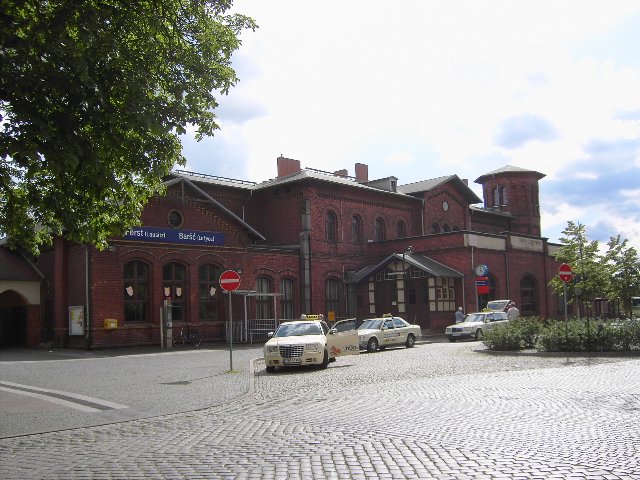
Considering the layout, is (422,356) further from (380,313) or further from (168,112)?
(380,313)

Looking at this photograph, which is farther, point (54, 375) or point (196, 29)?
point (54, 375)

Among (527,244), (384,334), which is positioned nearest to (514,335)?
(384,334)

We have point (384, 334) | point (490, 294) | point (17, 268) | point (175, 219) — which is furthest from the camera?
point (490, 294)

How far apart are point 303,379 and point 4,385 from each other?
294 inches

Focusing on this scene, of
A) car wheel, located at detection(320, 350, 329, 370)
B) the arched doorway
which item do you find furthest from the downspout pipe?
car wheel, located at detection(320, 350, 329, 370)

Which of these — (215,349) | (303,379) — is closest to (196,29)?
(303,379)

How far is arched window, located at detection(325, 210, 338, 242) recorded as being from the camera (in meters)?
44.0

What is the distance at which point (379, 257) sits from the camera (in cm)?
4612

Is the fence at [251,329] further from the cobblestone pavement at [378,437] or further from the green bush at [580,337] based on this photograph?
the cobblestone pavement at [378,437]

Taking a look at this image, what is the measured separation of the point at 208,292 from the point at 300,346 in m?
15.8

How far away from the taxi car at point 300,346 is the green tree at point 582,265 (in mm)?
18833

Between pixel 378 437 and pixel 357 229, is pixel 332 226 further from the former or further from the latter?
pixel 378 437

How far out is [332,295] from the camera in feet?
142

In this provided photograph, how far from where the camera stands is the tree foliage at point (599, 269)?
34812mm
